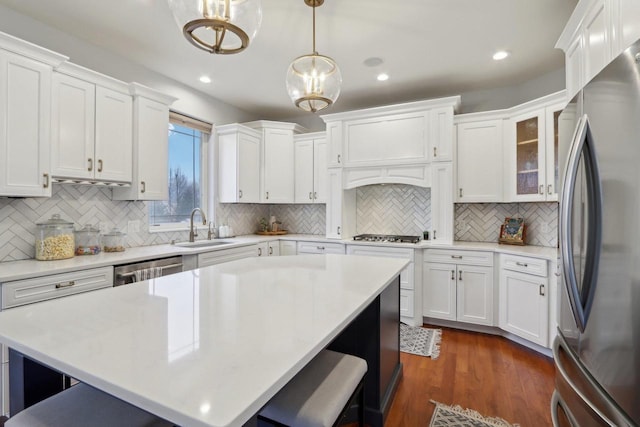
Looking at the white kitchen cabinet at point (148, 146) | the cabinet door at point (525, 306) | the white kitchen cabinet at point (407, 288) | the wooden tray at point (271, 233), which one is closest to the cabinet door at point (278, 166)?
the wooden tray at point (271, 233)

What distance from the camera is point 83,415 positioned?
0.92 metres

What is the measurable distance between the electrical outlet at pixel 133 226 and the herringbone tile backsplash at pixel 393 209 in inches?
105

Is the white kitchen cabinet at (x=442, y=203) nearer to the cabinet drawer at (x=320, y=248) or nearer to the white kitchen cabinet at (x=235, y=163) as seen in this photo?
the cabinet drawer at (x=320, y=248)

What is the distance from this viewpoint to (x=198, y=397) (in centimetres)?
62

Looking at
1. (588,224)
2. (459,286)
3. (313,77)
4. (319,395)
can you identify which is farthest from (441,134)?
(319,395)

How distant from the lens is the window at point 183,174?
3659 mm

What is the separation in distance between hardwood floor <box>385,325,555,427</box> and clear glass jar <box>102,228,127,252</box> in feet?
8.54

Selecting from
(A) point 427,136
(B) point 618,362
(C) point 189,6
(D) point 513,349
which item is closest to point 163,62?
(C) point 189,6

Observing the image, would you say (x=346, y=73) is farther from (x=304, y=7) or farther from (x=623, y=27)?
(x=623, y=27)

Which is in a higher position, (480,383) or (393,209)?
(393,209)

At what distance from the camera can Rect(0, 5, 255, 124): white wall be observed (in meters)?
2.41

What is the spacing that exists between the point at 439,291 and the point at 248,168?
2.83 metres

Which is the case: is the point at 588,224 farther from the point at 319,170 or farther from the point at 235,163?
the point at 235,163

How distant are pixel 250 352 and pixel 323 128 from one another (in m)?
4.38
